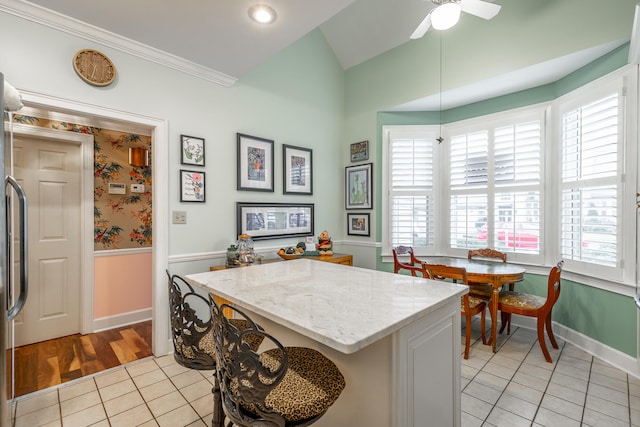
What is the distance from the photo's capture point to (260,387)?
40.4 inches

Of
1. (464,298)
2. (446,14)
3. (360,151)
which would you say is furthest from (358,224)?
(446,14)

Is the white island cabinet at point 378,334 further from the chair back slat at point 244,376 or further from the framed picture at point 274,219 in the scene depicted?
the framed picture at point 274,219

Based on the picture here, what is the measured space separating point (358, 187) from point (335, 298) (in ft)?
10.3

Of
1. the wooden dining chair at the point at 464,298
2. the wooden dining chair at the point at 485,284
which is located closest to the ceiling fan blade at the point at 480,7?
the wooden dining chair at the point at 464,298

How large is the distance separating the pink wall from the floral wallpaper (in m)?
0.18

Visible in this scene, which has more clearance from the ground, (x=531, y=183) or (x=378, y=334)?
(x=531, y=183)

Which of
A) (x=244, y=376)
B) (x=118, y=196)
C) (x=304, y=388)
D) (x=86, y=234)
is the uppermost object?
(x=118, y=196)

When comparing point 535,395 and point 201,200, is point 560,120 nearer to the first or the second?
point 535,395

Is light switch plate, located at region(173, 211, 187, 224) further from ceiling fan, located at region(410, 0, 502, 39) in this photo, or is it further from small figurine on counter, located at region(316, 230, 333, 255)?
ceiling fan, located at region(410, 0, 502, 39)

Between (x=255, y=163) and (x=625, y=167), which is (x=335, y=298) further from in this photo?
(x=625, y=167)

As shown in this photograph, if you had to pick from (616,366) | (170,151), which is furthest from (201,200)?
(616,366)

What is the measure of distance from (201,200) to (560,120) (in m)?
3.86

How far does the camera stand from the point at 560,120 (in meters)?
3.17

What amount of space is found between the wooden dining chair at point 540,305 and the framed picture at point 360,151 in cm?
245
